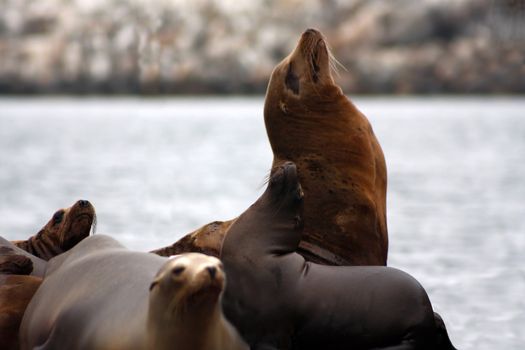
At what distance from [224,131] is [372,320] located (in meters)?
31.7

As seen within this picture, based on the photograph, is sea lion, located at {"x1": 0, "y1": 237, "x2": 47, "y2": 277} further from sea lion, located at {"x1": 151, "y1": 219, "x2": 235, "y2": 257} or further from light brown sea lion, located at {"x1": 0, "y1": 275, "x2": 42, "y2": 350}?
sea lion, located at {"x1": 151, "y1": 219, "x2": 235, "y2": 257}

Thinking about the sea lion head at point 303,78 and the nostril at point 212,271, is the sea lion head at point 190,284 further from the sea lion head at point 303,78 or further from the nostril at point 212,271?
the sea lion head at point 303,78

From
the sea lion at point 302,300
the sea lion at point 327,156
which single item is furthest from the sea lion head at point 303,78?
the sea lion at point 302,300

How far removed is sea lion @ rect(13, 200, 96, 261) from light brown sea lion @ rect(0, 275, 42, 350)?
1.38 ft

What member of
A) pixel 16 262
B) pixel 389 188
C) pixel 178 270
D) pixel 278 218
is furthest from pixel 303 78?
pixel 389 188

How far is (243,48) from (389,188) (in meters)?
45.9

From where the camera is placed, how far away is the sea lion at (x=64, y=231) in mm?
5582

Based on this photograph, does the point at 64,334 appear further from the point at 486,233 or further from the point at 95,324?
the point at 486,233

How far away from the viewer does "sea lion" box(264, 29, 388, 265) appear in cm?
548

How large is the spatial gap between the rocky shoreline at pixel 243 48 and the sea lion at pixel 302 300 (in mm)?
47385

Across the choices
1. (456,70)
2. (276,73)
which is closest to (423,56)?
(456,70)

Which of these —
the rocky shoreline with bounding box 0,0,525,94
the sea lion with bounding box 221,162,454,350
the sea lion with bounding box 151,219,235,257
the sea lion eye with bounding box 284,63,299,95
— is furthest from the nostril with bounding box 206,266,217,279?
the rocky shoreline with bounding box 0,0,525,94

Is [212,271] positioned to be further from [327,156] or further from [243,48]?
[243,48]

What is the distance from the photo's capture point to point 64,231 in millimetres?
5617
